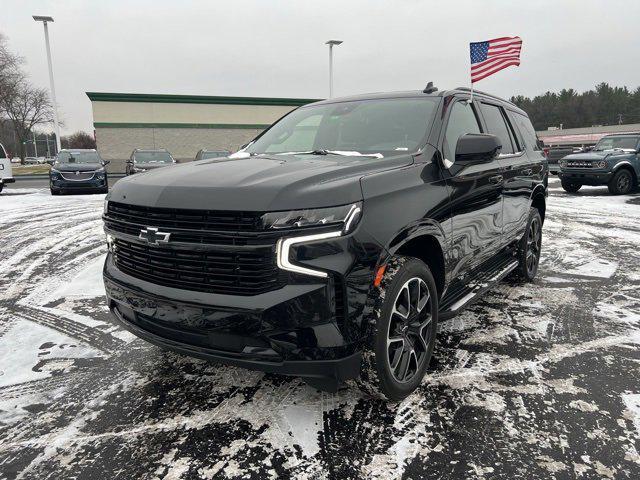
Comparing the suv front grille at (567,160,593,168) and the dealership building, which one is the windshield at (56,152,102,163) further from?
the dealership building

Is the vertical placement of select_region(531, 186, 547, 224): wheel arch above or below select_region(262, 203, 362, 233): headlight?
below

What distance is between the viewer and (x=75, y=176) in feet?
48.6

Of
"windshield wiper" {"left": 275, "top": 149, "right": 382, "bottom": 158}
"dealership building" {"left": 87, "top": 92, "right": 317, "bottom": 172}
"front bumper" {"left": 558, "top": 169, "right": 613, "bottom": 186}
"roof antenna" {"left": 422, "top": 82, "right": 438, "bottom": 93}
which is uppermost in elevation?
"dealership building" {"left": 87, "top": 92, "right": 317, "bottom": 172}

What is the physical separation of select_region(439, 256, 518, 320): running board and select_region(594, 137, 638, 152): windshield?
1324cm

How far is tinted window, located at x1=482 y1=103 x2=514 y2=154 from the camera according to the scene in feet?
14.2

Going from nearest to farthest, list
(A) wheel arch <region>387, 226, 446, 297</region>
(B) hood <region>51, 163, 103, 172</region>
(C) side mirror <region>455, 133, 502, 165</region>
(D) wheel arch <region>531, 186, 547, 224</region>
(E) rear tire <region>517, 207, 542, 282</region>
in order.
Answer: (A) wheel arch <region>387, 226, 446, 297</region>, (C) side mirror <region>455, 133, 502, 165</region>, (E) rear tire <region>517, 207, 542, 282</region>, (D) wheel arch <region>531, 186, 547, 224</region>, (B) hood <region>51, 163, 103, 172</region>

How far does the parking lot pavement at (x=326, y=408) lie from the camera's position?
2301 mm

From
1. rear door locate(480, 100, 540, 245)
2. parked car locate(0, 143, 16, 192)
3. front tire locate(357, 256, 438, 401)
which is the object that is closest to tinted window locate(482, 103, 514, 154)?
rear door locate(480, 100, 540, 245)

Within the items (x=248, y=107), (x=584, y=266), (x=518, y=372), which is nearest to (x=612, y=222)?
(x=584, y=266)

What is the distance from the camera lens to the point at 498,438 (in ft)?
8.17

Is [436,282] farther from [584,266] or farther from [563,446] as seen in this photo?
[584,266]

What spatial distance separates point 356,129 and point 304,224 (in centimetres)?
171

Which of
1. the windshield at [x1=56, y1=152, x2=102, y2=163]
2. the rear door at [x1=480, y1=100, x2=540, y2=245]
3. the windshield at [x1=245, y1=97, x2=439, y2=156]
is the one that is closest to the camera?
the windshield at [x1=245, y1=97, x2=439, y2=156]

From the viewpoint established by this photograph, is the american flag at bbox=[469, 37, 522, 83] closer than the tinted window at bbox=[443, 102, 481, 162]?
No
